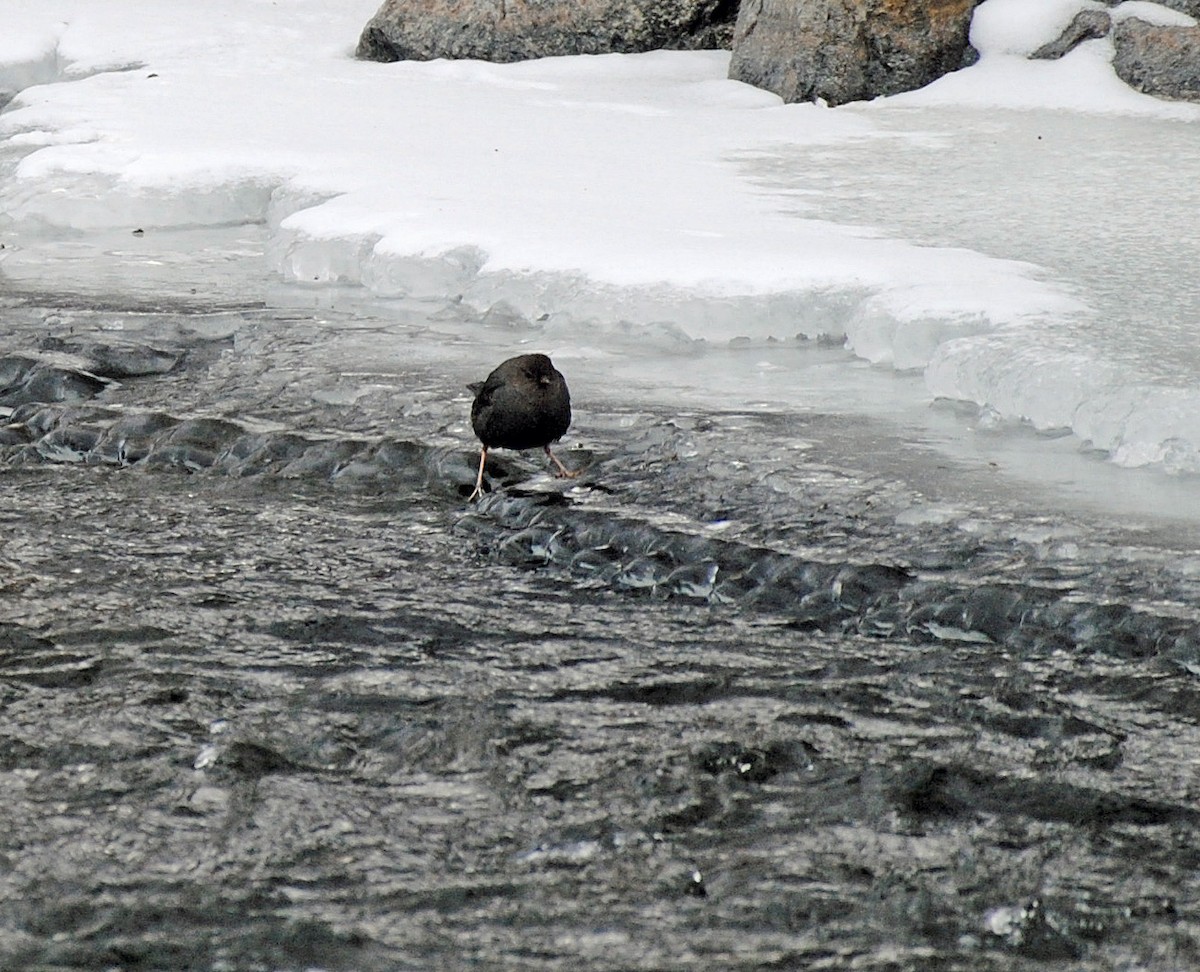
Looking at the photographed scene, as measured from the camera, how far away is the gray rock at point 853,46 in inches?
365

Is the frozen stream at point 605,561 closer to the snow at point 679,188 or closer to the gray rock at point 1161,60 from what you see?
the snow at point 679,188

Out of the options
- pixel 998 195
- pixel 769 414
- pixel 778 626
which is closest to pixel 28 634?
pixel 778 626

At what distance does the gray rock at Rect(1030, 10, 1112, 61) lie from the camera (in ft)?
30.6

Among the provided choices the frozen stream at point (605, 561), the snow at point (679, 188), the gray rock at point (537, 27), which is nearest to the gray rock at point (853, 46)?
the snow at point (679, 188)

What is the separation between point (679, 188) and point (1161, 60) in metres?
3.65

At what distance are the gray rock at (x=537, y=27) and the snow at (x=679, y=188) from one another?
Result: 24 cm

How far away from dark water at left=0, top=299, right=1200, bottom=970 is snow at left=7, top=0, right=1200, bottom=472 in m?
0.75

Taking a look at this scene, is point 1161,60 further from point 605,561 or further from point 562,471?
point 605,561

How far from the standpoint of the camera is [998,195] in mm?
6906

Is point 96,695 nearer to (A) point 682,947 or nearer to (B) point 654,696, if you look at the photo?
(B) point 654,696

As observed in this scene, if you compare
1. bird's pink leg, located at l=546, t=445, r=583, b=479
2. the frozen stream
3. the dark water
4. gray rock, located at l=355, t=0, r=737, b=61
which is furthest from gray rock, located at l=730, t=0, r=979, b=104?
bird's pink leg, located at l=546, t=445, r=583, b=479

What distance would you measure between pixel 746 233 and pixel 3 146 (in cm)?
446

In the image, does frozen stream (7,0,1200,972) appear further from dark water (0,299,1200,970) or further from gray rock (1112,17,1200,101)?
gray rock (1112,17,1200,101)

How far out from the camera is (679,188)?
274 inches
